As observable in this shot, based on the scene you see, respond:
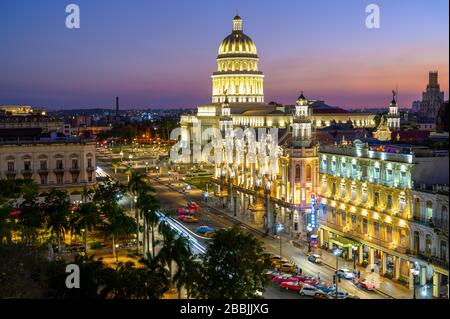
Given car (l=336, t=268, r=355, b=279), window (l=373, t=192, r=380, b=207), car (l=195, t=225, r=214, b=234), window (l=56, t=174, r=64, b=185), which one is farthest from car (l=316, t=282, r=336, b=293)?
window (l=56, t=174, r=64, b=185)

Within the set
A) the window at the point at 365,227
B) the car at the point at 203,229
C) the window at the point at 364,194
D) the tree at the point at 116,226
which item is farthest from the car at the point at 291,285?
the car at the point at 203,229

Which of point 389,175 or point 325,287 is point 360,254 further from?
point 325,287

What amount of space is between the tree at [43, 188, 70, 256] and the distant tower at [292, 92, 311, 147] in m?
32.9

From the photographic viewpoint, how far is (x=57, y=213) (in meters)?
66.4

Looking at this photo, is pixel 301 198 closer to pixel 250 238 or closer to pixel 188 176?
pixel 250 238

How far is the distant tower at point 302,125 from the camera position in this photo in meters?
83.2

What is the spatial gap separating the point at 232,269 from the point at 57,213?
98.9 feet

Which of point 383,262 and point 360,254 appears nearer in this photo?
point 383,262

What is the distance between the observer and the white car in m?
53.7

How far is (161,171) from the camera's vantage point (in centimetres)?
16138

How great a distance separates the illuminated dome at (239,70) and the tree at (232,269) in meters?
130

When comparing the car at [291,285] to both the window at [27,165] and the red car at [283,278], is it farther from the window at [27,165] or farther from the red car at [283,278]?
the window at [27,165]

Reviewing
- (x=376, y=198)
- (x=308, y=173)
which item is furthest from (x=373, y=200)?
(x=308, y=173)
